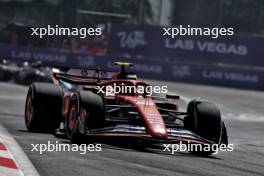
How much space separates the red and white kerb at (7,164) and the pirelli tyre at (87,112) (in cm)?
198

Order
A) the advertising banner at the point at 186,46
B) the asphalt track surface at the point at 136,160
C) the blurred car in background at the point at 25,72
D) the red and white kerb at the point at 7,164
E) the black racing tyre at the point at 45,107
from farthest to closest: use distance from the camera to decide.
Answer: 1. the advertising banner at the point at 186,46
2. the blurred car in background at the point at 25,72
3. the black racing tyre at the point at 45,107
4. the asphalt track surface at the point at 136,160
5. the red and white kerb at the point at 7,164

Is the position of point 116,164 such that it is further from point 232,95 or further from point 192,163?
point 232,95

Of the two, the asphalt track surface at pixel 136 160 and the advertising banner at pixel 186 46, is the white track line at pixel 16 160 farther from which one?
the advertising banner at pixel 186 46

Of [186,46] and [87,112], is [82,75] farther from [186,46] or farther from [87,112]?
[186,46]

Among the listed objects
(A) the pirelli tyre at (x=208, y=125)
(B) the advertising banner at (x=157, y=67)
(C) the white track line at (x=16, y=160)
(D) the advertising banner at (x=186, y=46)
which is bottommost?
(C) the white track line at (x=16, y=160)

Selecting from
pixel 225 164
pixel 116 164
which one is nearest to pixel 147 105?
pixel 225 164

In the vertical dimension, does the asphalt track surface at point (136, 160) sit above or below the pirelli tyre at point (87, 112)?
below

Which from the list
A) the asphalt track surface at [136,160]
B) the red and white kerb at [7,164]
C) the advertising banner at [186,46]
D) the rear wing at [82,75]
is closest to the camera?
the red and white kerb at [7,164]

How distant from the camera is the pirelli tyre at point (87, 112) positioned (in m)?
10.5

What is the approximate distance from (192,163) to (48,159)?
5.88 ft

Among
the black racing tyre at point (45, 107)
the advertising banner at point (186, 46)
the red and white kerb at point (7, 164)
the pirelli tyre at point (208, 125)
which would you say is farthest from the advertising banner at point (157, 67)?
the red and white kerb at point (7, 164)

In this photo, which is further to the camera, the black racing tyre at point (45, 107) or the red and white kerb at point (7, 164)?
the black racing tyre at point (45, 107)

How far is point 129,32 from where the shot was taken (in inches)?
1561

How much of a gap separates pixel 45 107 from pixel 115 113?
1258 millimetres
